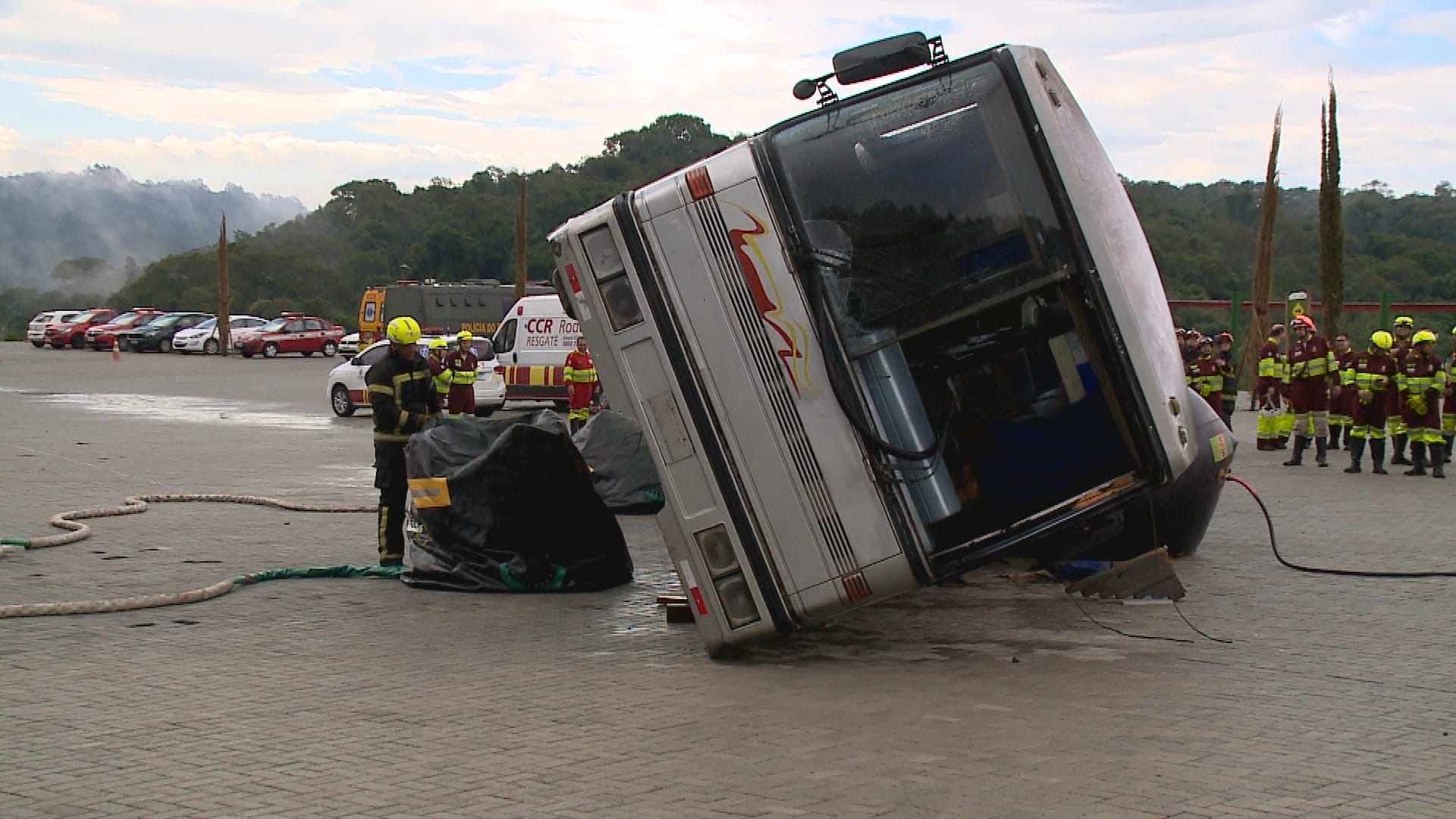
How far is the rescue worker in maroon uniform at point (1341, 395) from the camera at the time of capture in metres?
19.8

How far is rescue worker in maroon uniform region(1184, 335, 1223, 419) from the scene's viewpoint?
1870cm

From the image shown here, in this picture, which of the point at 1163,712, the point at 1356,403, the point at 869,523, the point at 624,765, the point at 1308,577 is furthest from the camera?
the point at 1356,403

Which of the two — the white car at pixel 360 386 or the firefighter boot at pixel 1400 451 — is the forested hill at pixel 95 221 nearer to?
the white car at pixel 360 386

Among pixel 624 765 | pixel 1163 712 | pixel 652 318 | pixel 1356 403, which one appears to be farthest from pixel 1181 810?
pixel 1356 403

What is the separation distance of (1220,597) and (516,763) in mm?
5614

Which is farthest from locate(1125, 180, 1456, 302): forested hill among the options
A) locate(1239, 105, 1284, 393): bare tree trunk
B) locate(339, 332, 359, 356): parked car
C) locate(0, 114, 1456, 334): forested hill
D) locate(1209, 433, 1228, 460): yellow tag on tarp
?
locate(1209, 433, 1228, 460): yellow tag on tarp

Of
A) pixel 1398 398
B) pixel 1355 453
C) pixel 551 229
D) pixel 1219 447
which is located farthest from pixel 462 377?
pixel 551 229

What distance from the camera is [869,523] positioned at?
729 centimetres

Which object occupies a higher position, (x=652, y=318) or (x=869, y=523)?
(x=652, y=318)

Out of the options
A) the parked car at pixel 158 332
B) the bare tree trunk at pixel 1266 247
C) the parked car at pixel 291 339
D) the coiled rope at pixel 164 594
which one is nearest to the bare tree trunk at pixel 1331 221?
the bare tree trunk at pixel 1266 247

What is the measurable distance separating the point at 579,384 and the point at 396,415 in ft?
40.8

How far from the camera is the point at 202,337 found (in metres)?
57.4

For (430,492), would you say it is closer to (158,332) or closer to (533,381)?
(533,381)

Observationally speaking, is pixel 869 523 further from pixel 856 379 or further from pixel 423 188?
pixel 423 188
